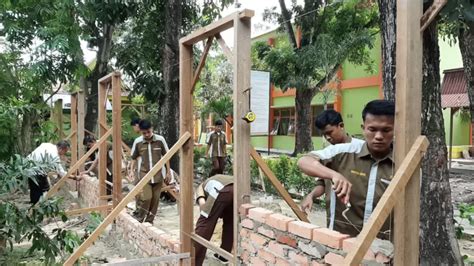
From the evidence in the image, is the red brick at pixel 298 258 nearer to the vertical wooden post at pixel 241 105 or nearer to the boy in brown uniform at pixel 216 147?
the vertical wooden post at pixel 241 105

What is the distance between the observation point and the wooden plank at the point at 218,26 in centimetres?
339

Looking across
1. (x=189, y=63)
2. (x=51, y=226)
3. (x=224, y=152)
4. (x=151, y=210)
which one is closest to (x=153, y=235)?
(x=151, y=210)

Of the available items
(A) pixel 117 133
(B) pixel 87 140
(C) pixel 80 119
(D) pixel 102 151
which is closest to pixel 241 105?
(A) pixel 117 133

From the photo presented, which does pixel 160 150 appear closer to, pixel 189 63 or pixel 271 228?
pixel 189 63

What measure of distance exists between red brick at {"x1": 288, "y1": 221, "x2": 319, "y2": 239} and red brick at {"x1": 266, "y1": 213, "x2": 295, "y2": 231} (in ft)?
0.16

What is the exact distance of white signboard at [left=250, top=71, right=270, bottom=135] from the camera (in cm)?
360

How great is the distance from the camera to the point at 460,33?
19.0ft

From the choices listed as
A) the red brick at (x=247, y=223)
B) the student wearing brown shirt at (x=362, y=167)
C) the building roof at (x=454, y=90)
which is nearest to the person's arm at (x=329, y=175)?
the student wearing brown shirt at (x=362, y=167)

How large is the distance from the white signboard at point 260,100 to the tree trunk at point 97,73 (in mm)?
9750

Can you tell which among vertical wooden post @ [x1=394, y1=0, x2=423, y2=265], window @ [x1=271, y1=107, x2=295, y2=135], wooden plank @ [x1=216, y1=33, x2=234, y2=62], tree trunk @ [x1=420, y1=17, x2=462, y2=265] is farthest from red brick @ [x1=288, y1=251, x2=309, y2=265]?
window @ [x1=271, y1=107, x2=295, y2=135]

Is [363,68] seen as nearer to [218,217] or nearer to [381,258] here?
[218,217]

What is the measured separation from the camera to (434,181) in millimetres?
4273

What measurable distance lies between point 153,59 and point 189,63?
7216mm

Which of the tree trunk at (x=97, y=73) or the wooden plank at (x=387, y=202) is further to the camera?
the tree trunk at (x=97, y=73)
